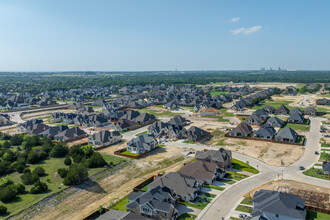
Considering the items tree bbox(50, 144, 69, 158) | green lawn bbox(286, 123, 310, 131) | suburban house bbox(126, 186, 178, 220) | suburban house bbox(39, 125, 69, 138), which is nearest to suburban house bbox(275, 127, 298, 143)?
green lawn bbox(286, 123, 310, 131)

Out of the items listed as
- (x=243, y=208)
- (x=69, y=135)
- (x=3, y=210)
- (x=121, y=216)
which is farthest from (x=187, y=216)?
(x=69, y=135)

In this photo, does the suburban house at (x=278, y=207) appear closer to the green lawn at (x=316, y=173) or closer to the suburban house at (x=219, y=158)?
the suburban house at (x=219, y=158)

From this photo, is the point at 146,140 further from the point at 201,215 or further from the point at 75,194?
the point at 201,215

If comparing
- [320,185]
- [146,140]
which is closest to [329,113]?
[320,185]

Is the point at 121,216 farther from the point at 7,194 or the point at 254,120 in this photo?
the point at 254,120

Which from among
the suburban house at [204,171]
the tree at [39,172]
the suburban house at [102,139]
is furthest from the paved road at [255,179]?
the tree at [39,172]

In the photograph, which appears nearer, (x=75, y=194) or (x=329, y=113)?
(x=75, y=194)

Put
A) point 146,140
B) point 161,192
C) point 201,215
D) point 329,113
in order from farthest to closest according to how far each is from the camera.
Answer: point 329,113
point 146,140
point 161,192
point 201,215

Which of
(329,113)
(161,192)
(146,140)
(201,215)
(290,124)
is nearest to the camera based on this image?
(201,215)
